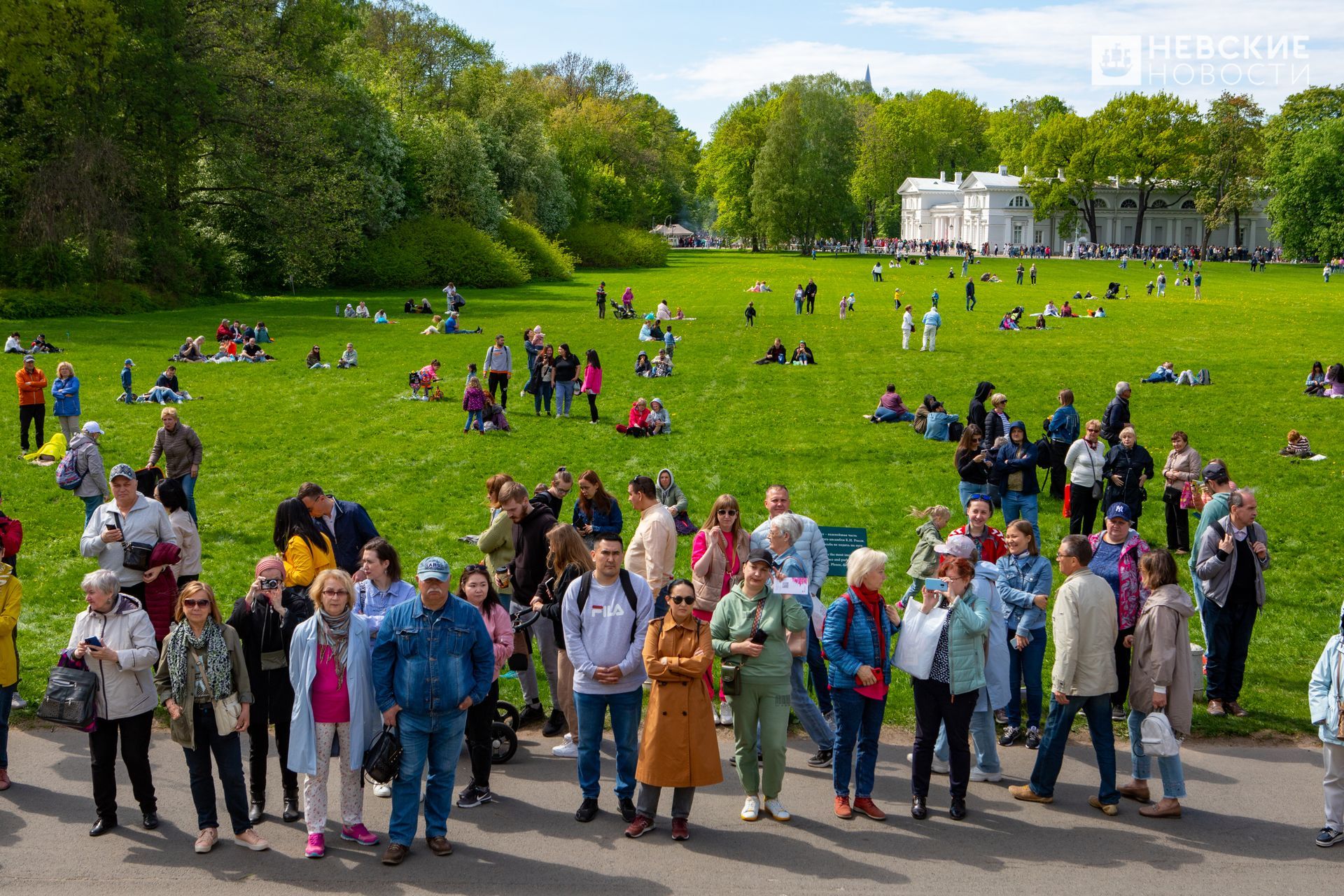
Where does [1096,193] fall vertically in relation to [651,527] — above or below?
above

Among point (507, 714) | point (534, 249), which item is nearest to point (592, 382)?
point (507, 714)

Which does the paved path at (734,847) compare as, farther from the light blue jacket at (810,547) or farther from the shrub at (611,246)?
the shrub at (611,246)

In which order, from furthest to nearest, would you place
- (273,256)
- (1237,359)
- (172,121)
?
(273,256) → (172,121) → (1237,359)

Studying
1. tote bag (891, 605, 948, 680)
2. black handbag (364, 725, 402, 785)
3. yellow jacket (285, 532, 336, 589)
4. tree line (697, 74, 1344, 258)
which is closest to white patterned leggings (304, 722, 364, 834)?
black handbag (364, 725, 402, 785)

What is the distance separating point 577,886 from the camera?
6.71 meters

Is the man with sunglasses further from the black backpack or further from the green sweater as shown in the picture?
the green sweater

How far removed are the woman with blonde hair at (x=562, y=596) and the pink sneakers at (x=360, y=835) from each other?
5.34 feet

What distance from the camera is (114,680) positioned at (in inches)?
284

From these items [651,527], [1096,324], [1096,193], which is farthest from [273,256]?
[1096,193]

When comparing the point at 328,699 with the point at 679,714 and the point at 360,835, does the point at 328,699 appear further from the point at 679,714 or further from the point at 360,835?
the point at 679,714

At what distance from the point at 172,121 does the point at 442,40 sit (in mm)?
49653

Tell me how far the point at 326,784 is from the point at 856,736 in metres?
3.47

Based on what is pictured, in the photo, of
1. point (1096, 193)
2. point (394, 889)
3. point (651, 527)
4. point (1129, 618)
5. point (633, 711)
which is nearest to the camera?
point (394, 889)

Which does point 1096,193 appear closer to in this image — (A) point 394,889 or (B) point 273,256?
(B) point 273,256
